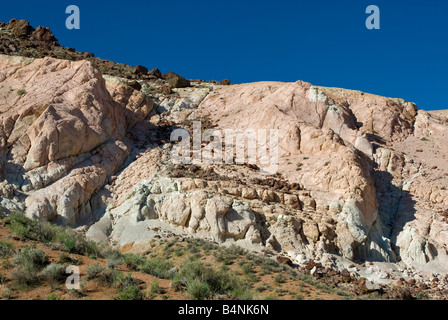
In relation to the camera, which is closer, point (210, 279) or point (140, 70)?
point (210, 279)

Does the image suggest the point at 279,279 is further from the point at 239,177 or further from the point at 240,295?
the point at 239,177

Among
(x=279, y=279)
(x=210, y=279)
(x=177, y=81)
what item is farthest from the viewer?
(x=177, y=81)

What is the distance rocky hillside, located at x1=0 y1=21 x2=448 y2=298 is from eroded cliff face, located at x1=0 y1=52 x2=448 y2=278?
0.23 feet

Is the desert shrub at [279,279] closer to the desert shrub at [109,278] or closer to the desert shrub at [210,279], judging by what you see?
the desert shrub at [210,279]

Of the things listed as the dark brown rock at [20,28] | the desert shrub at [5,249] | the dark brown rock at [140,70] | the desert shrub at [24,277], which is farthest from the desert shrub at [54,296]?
the dark brown rock at [20,28]

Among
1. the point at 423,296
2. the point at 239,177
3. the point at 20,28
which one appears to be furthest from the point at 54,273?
the point at 20,28

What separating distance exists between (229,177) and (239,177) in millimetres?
672

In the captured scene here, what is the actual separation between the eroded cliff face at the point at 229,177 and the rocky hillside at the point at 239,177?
0.07 metres

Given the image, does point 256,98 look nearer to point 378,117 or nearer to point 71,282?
point 378,117

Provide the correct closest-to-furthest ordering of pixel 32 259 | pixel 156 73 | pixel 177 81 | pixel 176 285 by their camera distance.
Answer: pixel 32 259 → pixel 176 285 → pixel 177 81 → pixel 156 73

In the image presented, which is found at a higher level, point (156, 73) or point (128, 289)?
point (156, 73)

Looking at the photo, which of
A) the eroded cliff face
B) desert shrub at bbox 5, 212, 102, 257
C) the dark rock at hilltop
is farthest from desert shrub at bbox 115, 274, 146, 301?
the dark rock at hilltop

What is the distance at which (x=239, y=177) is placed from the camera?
2264 cm

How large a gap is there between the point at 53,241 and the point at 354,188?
15.4 metres
